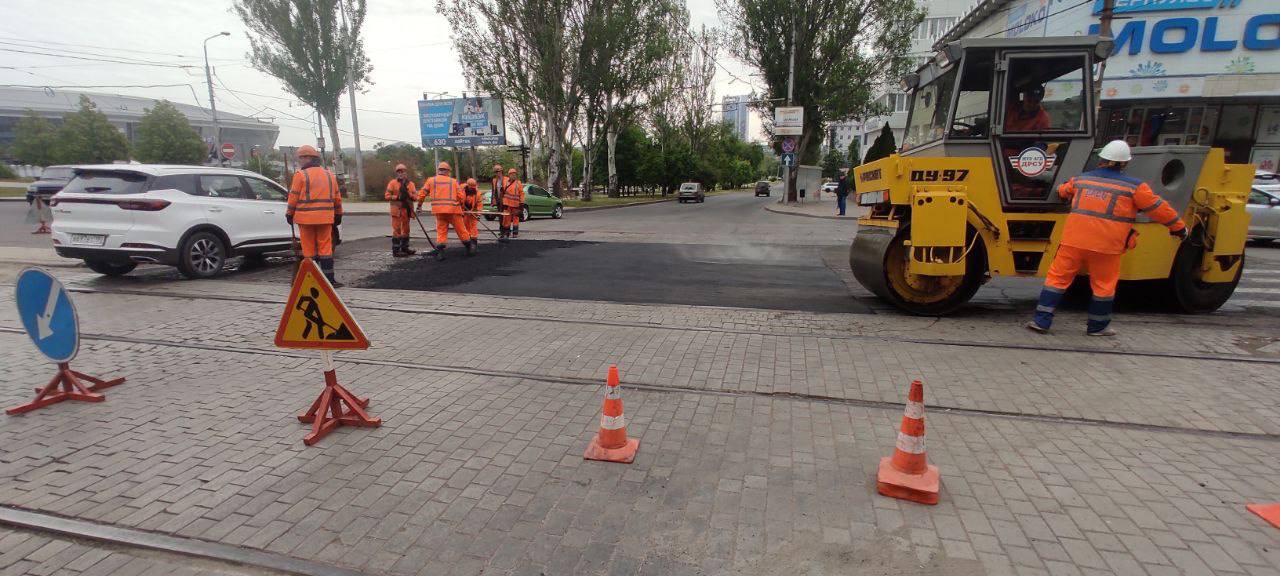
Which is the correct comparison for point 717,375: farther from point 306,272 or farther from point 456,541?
point 306,272

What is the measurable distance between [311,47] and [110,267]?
3108 centimetres

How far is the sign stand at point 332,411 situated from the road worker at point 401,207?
837 cm

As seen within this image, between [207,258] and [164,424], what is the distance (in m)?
6.30

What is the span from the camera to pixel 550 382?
15.8 ft

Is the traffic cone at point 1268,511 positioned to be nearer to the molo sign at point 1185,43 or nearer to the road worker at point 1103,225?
the road worker at point 1103,225

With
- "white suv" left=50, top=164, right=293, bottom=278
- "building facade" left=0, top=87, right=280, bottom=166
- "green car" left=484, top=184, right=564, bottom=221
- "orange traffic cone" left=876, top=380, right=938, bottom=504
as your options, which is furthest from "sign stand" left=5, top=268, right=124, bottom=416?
"building facade" left=0, top=87, right=280, bottom=166

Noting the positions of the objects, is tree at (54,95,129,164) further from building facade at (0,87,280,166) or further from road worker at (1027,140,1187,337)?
road worker at (1027,140,1187,337)

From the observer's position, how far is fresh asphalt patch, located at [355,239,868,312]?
8.02 metres

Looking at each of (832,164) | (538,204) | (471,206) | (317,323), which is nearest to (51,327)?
(317,323)

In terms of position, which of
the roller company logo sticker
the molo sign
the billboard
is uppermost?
the molo sign

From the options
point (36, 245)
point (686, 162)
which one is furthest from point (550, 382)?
point (686, 162)

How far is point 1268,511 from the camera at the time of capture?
2.91 m

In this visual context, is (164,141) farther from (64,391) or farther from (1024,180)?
(1024,180)

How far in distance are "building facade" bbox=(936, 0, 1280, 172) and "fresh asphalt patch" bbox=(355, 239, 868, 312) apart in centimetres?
1959
